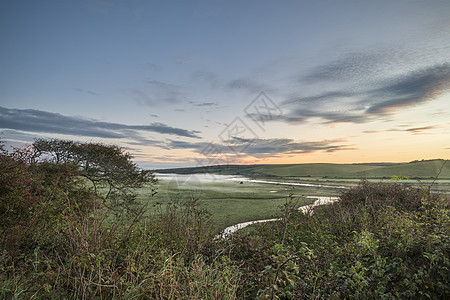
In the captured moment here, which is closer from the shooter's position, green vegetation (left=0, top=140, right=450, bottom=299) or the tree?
green vegetation (left=0, top=140, right=450, bottom=299)

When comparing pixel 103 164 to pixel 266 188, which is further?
pixel 266 188

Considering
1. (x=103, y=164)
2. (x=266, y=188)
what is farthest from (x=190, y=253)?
(x=266, y=188)

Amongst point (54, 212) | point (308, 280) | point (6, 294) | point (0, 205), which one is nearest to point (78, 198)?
point (54, 212)

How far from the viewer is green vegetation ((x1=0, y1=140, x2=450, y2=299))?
3.79 metres

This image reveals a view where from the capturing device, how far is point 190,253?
19.7ft

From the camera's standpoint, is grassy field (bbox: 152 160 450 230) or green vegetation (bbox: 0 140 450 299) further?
grassy field (bbox: 152 160 450 230)

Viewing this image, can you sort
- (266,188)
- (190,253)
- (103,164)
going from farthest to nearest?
(266,188)
(103,164)
(190,253)

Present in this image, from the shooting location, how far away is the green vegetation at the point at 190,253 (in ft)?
12.5

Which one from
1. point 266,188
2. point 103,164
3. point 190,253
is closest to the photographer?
point 190,253

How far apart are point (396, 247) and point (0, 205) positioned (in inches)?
357

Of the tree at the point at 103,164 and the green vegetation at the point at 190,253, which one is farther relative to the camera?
the tree at the point at 103,164

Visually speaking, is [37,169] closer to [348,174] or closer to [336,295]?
[336,295]

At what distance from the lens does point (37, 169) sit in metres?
9.47

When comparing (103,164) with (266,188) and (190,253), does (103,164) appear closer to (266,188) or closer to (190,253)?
(190,253)
